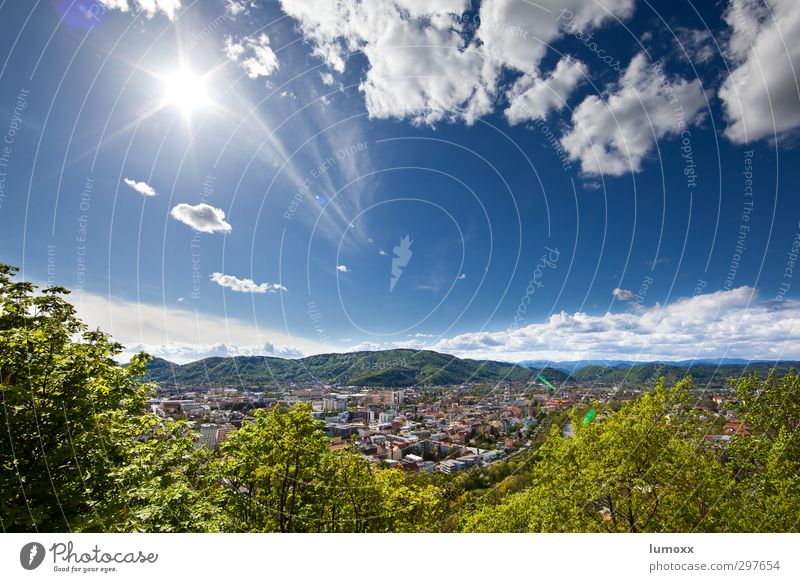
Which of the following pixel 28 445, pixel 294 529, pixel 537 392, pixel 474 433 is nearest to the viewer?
pixel 28 445

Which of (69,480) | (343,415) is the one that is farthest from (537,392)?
(69,480)

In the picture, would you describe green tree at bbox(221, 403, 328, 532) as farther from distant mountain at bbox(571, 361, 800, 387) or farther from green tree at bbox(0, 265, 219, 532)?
distant mountain at bbox(571, 361, 800, 387)

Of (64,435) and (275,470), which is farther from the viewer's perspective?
(275,470)

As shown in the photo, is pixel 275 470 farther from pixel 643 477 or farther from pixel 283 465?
pixel 643 477

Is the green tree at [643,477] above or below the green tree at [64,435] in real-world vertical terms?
below

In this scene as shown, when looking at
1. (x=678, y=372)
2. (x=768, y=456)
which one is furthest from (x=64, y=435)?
(x=678, y=372)

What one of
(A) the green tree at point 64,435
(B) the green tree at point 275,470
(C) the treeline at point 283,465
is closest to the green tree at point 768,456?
(C) the treeline at point 283,465

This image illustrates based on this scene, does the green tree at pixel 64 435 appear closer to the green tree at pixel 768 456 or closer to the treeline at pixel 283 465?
the treeline at pixel 283 465
